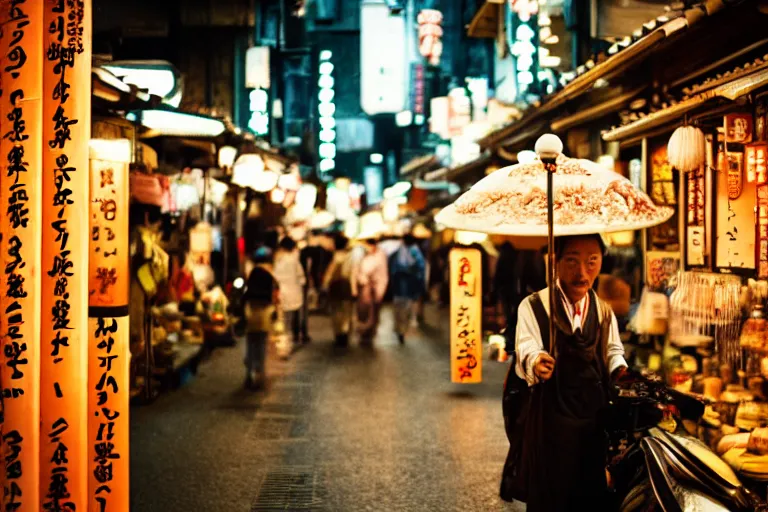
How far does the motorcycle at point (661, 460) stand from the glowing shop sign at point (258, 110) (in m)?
24.9

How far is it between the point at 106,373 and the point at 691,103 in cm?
734

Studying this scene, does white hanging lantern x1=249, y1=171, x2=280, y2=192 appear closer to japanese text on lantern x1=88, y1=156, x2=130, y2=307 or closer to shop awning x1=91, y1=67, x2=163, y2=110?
shop awning x1=91, y1=67, x2=163, y2=110

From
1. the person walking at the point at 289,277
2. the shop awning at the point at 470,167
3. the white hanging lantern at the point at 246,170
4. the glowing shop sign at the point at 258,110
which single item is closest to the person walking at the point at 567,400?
the white hanging lantern at the point at 246,170

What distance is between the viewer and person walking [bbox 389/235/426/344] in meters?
23.0

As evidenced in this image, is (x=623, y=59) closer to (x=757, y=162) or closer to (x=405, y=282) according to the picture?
(x=757, y=162)

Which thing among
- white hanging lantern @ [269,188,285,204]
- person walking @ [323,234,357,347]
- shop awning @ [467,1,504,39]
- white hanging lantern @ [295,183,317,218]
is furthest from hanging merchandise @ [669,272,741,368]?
white hanging lantern @ [295,183,317,218]

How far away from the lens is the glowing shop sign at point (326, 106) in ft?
128

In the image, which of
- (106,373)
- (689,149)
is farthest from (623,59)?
(106,373)

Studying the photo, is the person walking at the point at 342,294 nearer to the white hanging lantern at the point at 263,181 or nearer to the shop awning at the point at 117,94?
the white hanging lantern at the point at 263,181

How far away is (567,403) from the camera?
5.84m

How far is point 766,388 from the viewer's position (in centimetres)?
877

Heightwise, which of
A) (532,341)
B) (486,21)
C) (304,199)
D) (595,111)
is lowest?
(532,341)

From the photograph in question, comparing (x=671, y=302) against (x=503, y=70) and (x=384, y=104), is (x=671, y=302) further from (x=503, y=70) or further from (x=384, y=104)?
(x=384, y=104)

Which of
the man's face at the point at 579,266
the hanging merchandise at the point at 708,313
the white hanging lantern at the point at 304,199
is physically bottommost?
the hanging merchandise at the point at 708,313
